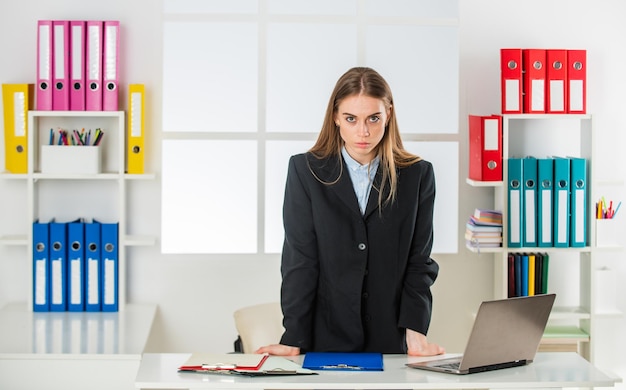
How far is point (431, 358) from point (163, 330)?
229cm

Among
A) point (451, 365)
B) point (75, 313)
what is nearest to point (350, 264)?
point (451, 365)

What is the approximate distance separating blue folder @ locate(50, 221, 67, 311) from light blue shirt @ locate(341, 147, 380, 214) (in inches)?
76.2

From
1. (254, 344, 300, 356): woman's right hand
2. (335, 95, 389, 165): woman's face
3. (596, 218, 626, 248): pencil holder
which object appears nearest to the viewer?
(254, 344, 300, 356): woman's right hand

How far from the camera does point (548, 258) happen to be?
15.2 ft

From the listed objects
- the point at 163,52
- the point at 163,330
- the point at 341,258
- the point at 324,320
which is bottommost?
the point at 163,330

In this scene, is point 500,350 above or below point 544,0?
below

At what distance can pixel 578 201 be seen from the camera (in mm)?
4539

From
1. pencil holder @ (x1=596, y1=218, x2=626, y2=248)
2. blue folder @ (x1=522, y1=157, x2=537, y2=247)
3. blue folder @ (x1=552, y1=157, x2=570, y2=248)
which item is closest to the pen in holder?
pencil holder @ (x1=596, y1=218, x2=626, y2=248)

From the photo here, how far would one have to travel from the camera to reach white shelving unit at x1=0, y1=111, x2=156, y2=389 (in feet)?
12.4

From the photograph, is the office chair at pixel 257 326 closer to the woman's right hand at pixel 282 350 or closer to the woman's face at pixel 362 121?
the woman's right hand at pixel 282 350

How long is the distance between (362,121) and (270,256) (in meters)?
1.89

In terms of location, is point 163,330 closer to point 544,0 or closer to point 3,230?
point 3,230

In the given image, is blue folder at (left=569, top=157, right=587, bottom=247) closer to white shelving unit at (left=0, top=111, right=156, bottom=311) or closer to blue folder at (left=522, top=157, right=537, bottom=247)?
blue folder at (left=522, top=157, right=537, bottom=247)

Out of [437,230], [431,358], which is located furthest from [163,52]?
[431,358]
